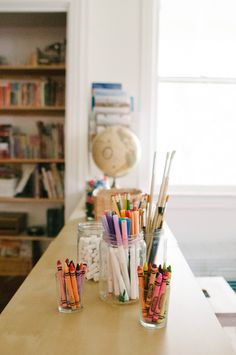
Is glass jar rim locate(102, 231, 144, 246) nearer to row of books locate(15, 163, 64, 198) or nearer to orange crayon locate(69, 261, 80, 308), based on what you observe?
orange crayon locate(69, 261, 80, 308)

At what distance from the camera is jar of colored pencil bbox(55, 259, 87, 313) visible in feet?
3.03

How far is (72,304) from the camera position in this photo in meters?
0.93

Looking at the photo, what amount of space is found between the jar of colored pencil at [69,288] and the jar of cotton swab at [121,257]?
8 cm

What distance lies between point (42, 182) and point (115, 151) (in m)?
1.50

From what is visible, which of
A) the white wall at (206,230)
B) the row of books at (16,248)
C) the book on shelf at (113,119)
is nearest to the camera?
the book on shelf at (113,119)

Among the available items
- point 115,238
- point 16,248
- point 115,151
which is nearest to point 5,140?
point 16,248

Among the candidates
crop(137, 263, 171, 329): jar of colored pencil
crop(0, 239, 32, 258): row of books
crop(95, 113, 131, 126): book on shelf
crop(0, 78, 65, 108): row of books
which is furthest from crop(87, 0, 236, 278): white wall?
crop(137, 263, 171, 329): jar of colored pencil

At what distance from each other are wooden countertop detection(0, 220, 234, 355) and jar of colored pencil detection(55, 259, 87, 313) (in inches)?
0.8

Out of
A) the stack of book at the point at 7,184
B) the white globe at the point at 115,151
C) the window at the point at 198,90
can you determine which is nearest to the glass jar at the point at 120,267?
the white globe at the point at 115,151

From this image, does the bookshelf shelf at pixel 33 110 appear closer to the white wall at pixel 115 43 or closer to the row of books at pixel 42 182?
the row of books at pixel 42 182

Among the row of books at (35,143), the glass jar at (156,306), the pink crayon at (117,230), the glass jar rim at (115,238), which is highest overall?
the row of books at (35,143)

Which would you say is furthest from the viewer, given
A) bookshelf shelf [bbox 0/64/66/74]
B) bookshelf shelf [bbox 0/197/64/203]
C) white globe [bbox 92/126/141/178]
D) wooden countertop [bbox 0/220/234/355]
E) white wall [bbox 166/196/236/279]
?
bookshelf shelf [bbox 0/197/64/203]

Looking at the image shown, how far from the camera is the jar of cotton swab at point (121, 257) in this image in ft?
3.15

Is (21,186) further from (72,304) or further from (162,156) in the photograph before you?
(72,304)
